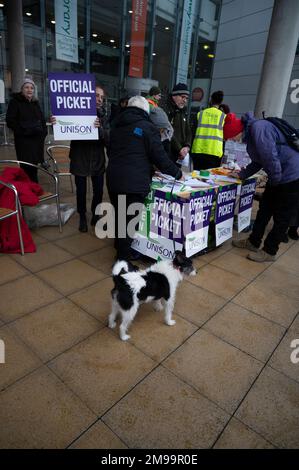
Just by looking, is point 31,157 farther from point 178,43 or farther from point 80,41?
point 178,43

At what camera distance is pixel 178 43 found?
577 inches

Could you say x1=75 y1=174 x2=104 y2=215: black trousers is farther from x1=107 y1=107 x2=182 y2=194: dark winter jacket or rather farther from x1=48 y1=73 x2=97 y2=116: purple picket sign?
x1=107 y1=107 x2=182 y2=194: dark winter jacket

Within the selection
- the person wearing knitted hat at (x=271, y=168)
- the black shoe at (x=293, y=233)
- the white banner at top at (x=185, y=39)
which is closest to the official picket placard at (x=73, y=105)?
the person wearing knitted hat at (x=271, y=168)

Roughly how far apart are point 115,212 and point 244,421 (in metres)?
1.96

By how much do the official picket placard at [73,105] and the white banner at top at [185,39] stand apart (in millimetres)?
13240

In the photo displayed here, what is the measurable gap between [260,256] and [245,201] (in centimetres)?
82

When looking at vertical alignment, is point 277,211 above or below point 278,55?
below

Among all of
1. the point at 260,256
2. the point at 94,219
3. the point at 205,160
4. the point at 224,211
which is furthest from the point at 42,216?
the point at 260,256

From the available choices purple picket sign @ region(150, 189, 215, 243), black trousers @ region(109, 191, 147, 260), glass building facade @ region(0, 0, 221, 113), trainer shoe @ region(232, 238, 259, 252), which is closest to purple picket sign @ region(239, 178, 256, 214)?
trainer shoe @ region(232, 238, 259, 252)

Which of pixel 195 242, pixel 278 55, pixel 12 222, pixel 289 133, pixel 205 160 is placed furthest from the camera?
pixel 278 55

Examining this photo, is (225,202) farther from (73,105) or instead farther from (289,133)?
(73,105)

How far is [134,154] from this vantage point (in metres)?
2.53

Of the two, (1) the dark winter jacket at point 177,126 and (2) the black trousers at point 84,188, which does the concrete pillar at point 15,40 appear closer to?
(1) the dark winter jacket at point 177,126

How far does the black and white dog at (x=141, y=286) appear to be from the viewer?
1899 mm
